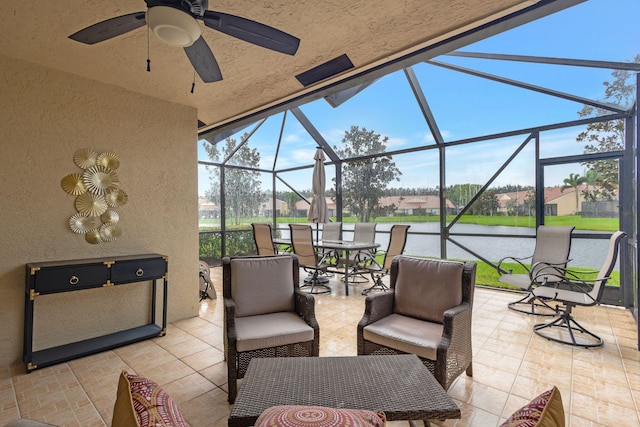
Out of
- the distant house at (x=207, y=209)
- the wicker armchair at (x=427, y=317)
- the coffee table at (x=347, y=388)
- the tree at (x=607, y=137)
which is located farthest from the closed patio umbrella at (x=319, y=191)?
the coffee table at (x=347, y=388)

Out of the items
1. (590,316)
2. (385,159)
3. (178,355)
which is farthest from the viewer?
(385,159)

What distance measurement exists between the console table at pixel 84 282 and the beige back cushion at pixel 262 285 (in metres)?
1.25

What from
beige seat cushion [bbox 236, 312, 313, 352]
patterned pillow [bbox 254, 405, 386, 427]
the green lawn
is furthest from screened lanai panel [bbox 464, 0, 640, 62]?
patterned pillow [bbox 254, 405, 386, 427]

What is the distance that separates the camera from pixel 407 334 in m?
2.13

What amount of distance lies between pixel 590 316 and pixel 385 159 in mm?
4221

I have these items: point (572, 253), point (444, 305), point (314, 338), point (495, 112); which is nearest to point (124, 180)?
point (314, 338)

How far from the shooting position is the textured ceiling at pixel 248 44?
1.99m

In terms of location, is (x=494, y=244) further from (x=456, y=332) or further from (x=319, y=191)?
(x=456, y=332)

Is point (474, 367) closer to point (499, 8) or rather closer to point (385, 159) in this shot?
point (499, 8)

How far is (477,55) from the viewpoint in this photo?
4.27 m

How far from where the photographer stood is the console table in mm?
2547

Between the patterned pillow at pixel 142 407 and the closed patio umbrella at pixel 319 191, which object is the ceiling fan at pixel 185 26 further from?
the closed patio umbrella at pixel 319 191

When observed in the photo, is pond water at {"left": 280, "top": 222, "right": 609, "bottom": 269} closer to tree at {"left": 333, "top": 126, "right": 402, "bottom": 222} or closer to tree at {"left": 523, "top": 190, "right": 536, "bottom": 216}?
tree at {"left": 523, "top": 190, "right": 536, "bottom": 216}

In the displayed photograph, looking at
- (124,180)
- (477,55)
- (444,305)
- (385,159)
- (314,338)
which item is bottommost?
(314,338)
